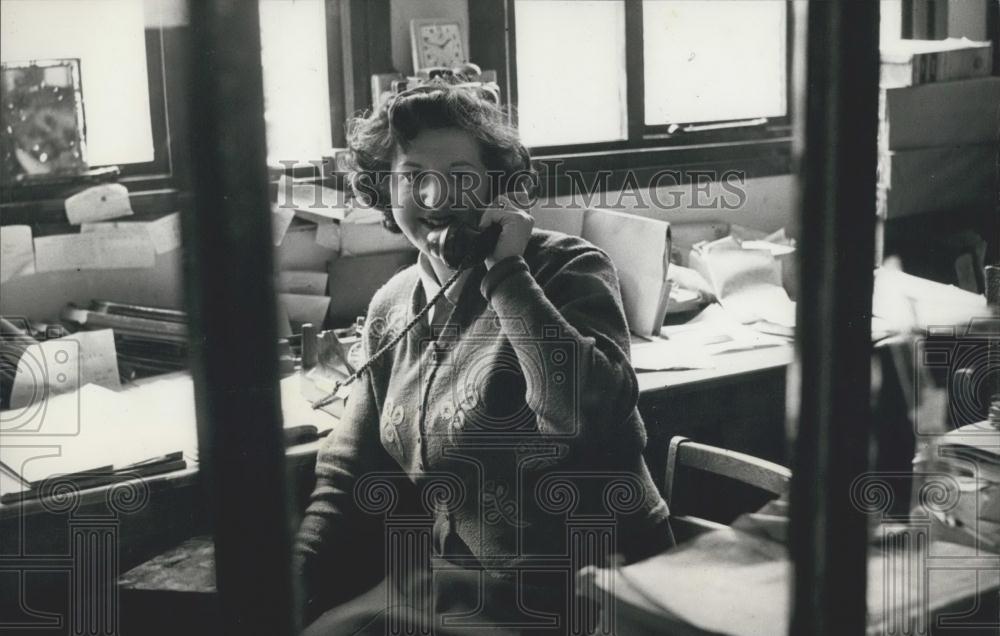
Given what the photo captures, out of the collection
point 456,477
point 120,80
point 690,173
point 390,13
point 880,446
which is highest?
point 390,13

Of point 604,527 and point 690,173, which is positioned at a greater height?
point 690,173

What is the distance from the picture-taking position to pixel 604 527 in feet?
5.42

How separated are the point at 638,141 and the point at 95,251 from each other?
146 cm

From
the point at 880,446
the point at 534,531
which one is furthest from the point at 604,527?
the point at 880,446

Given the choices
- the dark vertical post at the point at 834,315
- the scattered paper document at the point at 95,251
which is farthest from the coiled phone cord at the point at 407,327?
the dark vertical post at the point at 834,315

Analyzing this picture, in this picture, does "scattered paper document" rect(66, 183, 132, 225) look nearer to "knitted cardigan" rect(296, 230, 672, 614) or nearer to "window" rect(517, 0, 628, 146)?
"knitted cardigan" rect(296, 230, 672, 614)

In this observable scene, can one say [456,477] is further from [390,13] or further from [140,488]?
[390,13]

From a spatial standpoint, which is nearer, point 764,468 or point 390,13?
point 764,468

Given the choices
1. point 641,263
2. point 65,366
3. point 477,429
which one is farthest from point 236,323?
point 641,263

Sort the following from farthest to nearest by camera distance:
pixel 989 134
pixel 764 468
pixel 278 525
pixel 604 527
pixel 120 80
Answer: pixel 989 134
pixel 120 80
pixel 604 527
pixel 764 468
pixel 278 525

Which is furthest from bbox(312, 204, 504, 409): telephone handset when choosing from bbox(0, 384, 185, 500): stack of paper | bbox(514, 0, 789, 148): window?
bbox(514, 0, 789, 148): window

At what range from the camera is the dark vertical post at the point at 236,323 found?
429mm

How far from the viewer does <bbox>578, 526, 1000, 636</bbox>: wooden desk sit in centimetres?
118

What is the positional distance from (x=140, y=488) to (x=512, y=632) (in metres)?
0.62
